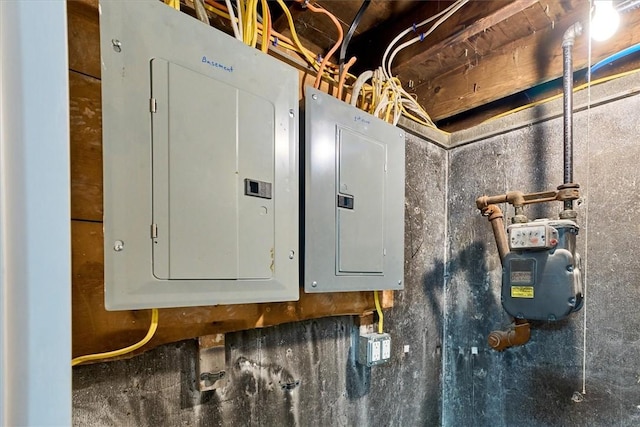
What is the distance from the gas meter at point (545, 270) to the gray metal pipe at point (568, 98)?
0.42 ft

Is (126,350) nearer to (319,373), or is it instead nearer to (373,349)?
(319,373)

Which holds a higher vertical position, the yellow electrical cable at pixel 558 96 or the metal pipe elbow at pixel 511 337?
the yellow electrical cable at pixel 558 96

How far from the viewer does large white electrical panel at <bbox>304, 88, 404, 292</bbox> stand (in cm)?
85

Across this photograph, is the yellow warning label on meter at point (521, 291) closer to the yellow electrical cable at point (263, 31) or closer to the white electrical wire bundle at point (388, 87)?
the white electrical wire bundle at point (388, 87)

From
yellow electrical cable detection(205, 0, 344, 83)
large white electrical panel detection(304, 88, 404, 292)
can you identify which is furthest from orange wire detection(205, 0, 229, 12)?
large white electrical panel detection(304, 88, 404, 292)

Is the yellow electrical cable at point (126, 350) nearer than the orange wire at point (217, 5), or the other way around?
the yellow electrical cable at point (126, 350)

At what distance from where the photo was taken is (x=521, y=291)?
3.45ft

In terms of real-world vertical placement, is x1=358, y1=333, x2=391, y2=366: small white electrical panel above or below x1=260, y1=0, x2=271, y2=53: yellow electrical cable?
below

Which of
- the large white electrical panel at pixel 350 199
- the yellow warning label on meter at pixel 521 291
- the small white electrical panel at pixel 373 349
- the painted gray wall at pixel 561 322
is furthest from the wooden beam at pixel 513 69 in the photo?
the small white electrical panel at pixel 373 349

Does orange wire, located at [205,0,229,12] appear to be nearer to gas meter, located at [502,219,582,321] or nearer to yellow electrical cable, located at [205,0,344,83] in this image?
yellow electrical cable, located at [205,0,344,83]

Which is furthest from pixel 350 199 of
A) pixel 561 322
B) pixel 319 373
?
pixel 561 322

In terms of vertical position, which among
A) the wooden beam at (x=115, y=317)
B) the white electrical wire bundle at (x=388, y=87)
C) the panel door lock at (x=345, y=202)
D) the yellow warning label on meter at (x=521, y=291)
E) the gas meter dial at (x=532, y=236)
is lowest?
the yellow warning label on meter at (x=521, y=291)

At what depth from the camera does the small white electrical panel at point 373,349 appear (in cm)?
107

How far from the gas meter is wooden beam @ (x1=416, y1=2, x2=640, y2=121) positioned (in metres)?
0.59
